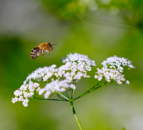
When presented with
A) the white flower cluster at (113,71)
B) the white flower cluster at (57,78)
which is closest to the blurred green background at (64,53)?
the white flower cluster at (113,71)

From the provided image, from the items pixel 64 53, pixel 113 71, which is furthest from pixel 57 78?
pixel 64 53

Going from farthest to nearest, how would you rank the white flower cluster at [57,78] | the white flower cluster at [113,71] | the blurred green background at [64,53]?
the blurred green background at [64,53]
the white flower cluster at [113,71]
the white flower cluster at [57,78]

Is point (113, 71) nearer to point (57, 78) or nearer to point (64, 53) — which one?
point (57, 78)

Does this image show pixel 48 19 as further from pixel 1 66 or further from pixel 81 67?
pixel 81 67

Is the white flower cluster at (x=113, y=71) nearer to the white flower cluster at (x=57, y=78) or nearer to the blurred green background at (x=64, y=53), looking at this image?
the white flower cluster at (x=57, y=78)

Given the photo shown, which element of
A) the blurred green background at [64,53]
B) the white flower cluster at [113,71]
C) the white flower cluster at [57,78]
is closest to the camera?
the white flower cluster at [57,78]

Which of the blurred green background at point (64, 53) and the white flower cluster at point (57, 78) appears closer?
the white flower cluster at point (57, 78)

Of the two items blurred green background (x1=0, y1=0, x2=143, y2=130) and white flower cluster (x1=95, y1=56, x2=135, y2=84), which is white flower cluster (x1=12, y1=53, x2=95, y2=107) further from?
blurred green background (x1=0, y1=0, x2=143, y2=130)

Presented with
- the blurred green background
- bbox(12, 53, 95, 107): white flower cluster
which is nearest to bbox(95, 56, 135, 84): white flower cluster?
bbox(12, 53, 95, 107): white flower cluster

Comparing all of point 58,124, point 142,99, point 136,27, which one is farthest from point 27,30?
point 142,99
